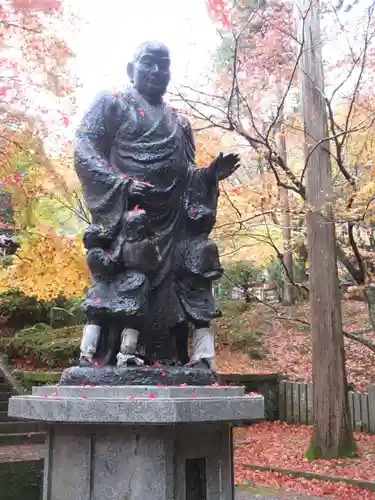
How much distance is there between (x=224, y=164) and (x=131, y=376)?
195cm

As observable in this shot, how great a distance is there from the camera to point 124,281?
404 cm

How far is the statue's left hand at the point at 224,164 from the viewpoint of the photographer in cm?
450

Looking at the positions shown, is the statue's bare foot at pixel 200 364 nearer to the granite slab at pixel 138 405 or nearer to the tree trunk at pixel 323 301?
the granite slab at pixel 138 405

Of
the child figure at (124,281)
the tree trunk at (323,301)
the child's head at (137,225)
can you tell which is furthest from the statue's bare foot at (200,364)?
the tree trunk at (323,301)

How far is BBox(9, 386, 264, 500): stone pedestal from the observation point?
321 cm

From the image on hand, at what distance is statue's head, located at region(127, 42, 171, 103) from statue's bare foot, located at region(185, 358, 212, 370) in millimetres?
2270

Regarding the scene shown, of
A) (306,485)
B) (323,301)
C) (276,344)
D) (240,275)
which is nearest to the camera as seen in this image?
(306,485)

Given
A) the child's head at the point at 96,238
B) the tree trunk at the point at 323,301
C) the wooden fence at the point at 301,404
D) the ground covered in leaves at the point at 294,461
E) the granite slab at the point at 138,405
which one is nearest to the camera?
the granite slab at the point at 138,405

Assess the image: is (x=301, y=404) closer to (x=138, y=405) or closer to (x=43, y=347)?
(x=43, y=347)

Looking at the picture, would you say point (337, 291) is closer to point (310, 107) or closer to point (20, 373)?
point (310, 107)

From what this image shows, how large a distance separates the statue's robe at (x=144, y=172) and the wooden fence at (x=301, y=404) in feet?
25.0

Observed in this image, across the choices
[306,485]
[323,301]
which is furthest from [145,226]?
[323,301]

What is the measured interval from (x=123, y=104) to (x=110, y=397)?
7.95 ft

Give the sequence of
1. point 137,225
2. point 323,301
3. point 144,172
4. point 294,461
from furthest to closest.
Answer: point 323,301
point 294,461
point 144,172
point 137,225
